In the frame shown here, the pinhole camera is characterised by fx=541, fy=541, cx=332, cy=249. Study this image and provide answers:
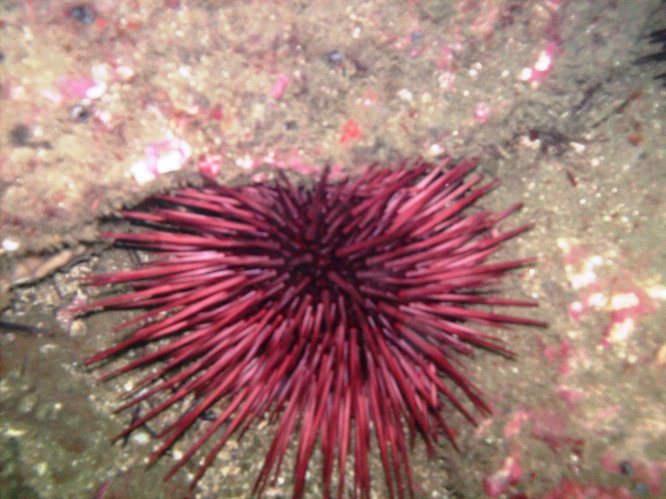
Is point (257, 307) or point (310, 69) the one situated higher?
point (310, 69)

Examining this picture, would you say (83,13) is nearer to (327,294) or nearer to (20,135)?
(20,135)

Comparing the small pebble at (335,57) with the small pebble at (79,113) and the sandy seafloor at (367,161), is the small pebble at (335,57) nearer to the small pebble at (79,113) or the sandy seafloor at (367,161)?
the sandy seafloor at (367,161)

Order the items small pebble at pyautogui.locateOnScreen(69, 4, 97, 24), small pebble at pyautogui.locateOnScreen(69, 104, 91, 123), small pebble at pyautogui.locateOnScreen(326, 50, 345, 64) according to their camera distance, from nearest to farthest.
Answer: small pebble at pyautogui.locateOnScreen(69, 4, 97, 24), small pebble at pyautogui.locateOnScreen(69, 104, 91, 123), small pebble at pyautogui.locateOnScreen(326, 50, 345, 64)

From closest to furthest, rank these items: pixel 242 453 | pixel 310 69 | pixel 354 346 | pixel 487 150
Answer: pixel 354 346, pixel 310 69, pixel 487 150, pixel 242 453

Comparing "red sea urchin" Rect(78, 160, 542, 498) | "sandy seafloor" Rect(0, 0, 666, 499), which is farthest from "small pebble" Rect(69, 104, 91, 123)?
"red sea urchin" Rect(78, 160, 542, 498)

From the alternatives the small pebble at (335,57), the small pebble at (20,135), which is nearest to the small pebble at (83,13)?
the small pebble at (20,135)

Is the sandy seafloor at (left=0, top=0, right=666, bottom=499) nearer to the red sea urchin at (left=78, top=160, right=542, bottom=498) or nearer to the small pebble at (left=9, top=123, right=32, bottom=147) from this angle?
the small pebble at (left=9, top=123, right=32, bottom=147)

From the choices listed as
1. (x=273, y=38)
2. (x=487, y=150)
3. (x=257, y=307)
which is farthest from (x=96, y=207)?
(x=487, y=150)

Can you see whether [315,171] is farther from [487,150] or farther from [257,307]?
[487,150]
